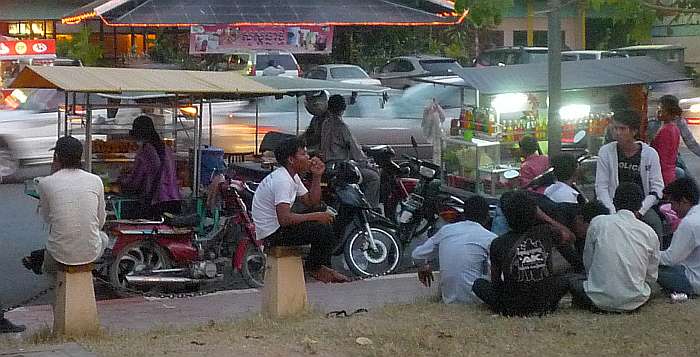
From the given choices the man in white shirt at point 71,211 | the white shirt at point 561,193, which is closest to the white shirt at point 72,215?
the man in white shirt at point 71,211

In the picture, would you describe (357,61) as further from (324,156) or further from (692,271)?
(692,271)

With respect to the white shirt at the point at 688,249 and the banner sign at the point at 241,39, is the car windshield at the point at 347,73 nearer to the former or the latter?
the banner sign at the point at 241,39

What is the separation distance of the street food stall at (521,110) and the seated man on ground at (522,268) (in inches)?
207

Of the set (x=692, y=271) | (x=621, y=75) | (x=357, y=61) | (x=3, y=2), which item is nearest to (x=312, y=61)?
(x=357, y=61)

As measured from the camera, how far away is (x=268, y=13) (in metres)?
14.2

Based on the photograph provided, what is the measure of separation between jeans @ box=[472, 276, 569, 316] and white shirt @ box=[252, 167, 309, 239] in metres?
1.66

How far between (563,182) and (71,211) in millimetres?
4163

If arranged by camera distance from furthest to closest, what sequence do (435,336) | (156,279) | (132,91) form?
(156,279) → (132,91) → (435,336)

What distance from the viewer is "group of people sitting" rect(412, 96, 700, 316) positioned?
7891mm

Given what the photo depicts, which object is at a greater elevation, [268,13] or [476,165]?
[268,13]

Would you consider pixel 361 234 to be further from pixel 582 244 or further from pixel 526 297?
pixel 526 297

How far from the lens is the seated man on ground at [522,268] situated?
7766 mm

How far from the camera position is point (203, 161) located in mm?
11938

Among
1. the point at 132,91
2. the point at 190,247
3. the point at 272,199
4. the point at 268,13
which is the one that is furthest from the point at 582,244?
the point at 268,13
